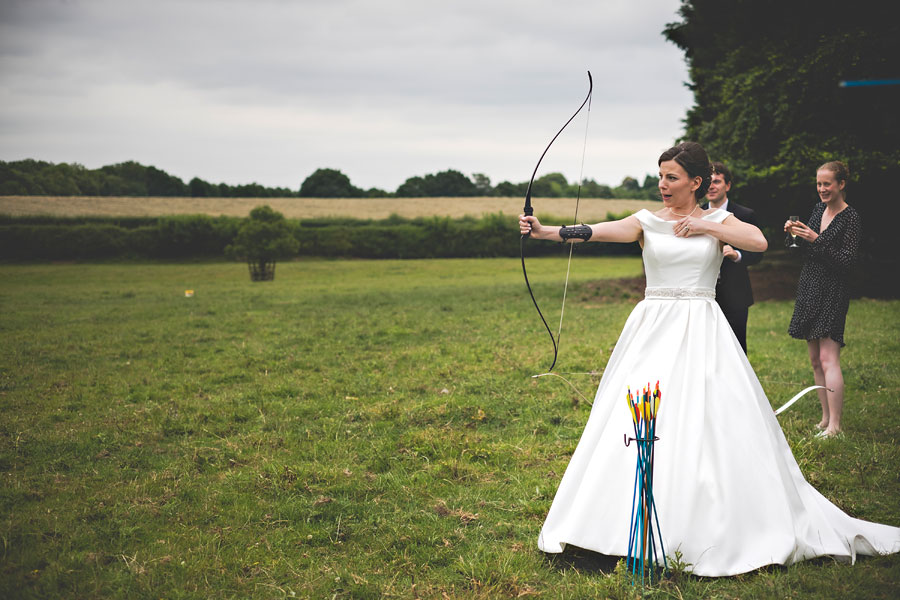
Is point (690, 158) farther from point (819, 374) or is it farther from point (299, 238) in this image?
point (299, 238)

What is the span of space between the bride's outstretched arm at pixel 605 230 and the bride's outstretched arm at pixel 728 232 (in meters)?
0.29

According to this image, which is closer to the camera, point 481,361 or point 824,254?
point 824,254

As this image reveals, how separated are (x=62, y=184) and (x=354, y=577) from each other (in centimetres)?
1944

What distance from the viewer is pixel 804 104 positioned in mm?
16516

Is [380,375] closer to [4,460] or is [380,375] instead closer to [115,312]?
[4,460]

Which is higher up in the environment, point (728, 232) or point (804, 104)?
point (804, 104)

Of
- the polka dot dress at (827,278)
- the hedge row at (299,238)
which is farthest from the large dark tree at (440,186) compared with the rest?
the polka dot dress at (827,278)

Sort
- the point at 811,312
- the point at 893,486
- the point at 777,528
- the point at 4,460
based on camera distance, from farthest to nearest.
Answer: the point at 811,312, the point at 4,460, the point at 893,486, the point at 777,528

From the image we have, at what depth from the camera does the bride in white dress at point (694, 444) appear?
3701 millimetres

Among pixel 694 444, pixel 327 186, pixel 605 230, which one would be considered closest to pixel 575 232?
pixel 605 230

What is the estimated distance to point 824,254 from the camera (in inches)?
238

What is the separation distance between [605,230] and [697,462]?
1.59 meters

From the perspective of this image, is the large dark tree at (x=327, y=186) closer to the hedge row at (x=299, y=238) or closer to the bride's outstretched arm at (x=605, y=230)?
the hedge row at (x=299, y=238)

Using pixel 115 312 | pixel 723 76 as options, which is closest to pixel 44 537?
pixel 115 312
